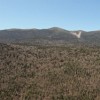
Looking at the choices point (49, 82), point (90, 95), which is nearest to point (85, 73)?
point (49, 82)

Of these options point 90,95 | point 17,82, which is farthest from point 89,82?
point 17,82

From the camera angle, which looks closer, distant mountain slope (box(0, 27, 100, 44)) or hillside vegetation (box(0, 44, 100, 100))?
hillside vegetation (box(0, 44, 100, 100))

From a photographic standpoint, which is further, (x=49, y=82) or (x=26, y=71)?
(x=26, y=71)

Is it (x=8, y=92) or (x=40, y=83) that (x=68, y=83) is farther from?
(x=8, y=92)

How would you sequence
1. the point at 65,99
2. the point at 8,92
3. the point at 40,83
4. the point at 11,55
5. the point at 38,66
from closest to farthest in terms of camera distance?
the point at 65,99
the point at 8,92
the point at 40,83
the point at 38,66
the point at 11,55

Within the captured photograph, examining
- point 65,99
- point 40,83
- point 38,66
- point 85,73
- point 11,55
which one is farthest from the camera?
point 11,55

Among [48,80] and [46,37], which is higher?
[48,80]

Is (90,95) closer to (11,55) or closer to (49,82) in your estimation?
(49,82)

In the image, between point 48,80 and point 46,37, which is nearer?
point 48,80

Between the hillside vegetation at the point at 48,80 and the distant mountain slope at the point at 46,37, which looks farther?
the distant mountain slope at the point at 46,37
